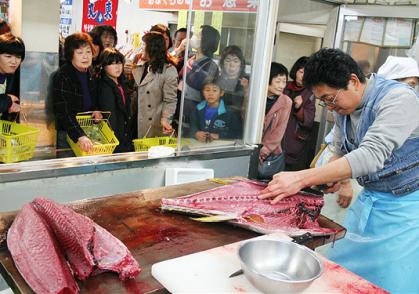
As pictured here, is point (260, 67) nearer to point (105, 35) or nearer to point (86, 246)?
point (105, 35)

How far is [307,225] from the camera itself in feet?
8.56

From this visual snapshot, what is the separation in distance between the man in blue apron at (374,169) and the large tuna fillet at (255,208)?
0.10 metres

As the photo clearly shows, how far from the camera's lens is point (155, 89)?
525cm

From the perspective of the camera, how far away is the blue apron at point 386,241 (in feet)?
9.08

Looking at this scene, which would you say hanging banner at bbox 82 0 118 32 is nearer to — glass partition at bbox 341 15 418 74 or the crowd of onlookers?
the crowd of onlookers

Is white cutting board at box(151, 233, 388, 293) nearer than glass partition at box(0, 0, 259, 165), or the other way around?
white cutting board at box(151, 233, 388, 293)

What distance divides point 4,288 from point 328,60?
8.87 ft

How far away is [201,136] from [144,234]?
6.63 ft

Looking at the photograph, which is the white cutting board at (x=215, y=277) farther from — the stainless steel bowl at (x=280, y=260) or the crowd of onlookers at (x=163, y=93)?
the crowd of onlookers at (x=163, y=93)

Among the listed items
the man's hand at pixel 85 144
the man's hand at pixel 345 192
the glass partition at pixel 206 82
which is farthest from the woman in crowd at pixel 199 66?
the man's hand at pixel 345 192

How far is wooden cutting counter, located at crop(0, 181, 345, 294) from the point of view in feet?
5.91

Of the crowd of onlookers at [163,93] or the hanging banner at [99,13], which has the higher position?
the hanging banner at [99,13]

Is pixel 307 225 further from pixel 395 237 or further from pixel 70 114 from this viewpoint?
pixel 70 114

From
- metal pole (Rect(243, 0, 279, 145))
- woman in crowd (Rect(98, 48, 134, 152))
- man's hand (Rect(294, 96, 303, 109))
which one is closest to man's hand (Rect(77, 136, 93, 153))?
woman in crowd (Rect(98, 48, 134, 152))
